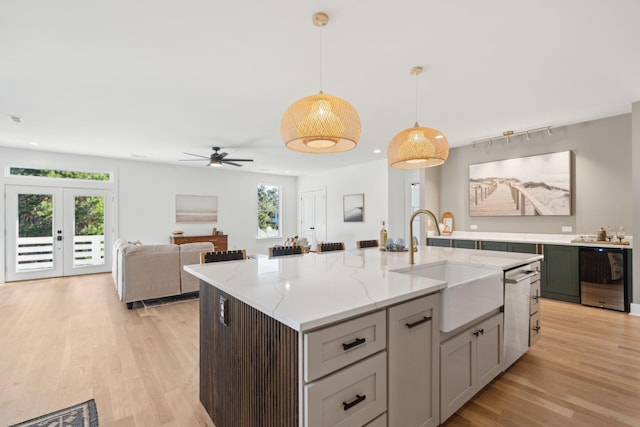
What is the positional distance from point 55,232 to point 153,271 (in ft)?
12.2

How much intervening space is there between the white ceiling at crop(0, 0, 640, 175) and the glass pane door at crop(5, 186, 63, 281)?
2056 mm

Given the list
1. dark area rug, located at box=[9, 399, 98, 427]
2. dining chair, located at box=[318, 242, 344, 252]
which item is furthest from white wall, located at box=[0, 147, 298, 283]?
dark area rug, located at box=[9, 399, 98, 427]

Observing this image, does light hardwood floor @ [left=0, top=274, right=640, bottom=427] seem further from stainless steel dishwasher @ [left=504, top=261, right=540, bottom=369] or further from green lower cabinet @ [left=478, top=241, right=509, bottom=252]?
green lower cabinet @ [left=478, top=241, right=509, bottom=252]

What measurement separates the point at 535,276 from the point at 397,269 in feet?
4.93

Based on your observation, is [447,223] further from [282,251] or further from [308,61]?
[308,61]

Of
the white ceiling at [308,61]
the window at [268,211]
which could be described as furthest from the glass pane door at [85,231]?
the window at [268,211]

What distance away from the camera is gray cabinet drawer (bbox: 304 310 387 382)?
1010 millimetres

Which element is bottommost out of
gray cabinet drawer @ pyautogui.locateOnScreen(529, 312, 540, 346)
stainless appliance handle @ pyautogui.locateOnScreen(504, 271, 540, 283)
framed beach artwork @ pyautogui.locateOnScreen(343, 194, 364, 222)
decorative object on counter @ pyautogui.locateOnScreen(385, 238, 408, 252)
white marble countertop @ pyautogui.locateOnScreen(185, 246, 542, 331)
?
gray cabinet drawer @ pyautogui.locateOnScreen(529, 312, 540, 346)

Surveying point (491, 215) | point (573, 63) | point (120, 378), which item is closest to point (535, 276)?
point (573, 63)

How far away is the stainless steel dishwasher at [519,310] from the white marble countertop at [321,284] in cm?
12

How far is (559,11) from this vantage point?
2016 millimetres

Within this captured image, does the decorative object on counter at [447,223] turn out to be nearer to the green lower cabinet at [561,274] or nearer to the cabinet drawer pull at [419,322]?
the green lower cabinet at [561,274]

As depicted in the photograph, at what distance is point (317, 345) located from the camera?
1.02 metres

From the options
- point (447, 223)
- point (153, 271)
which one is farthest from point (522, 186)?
point (153, 271)
